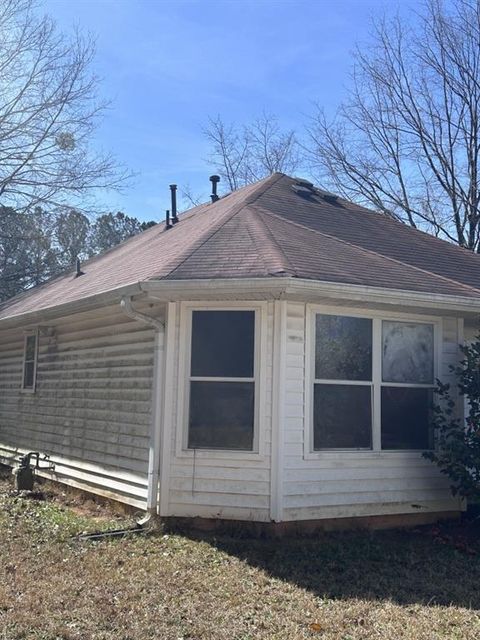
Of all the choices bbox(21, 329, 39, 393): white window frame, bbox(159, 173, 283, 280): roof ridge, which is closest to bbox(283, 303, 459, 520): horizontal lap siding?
bbox(159, 173, 283, 280): roof ridge

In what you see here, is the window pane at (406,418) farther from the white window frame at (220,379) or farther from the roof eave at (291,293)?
the white window frame at (220,379)

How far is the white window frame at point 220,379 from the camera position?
6730 millimetres

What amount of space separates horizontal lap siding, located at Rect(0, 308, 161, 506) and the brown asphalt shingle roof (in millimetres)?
616

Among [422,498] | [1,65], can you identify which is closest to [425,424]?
[422,498]

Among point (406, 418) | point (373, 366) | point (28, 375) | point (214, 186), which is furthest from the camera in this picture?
point (214, 186)

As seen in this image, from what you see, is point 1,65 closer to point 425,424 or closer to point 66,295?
point 66,295

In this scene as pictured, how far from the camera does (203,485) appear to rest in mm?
6824

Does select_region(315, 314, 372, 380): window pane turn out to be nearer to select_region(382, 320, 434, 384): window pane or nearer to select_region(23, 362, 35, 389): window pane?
select_region(382, 320, 434, 384): window pane

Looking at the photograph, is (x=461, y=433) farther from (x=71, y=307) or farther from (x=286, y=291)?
(x=71, y=307)

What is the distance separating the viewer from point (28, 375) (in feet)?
37.6

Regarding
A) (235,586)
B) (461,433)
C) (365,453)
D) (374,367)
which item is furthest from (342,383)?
(235,586)

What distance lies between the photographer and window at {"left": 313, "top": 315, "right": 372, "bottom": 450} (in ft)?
22.9

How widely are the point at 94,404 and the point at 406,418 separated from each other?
409cm

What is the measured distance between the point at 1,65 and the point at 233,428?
16.6m
